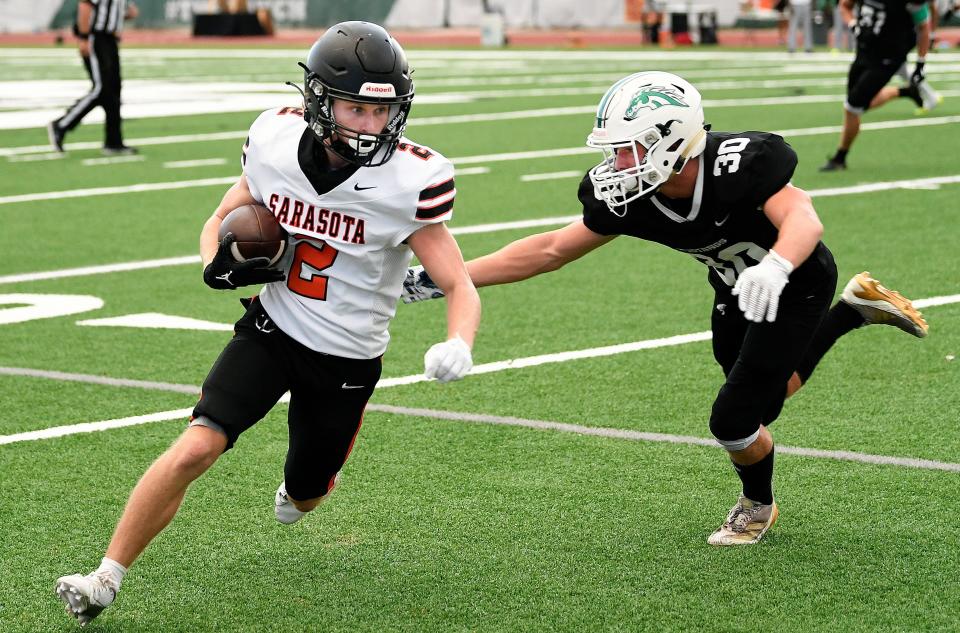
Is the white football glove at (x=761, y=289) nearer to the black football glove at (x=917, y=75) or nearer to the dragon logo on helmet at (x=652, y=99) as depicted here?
the dragon logo on helmet at (x=652, y=99)

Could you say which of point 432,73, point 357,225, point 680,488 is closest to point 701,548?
point 680,488

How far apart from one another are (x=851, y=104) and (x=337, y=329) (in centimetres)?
897

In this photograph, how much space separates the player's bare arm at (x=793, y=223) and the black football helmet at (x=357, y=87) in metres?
1.09

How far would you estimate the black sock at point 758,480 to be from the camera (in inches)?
182

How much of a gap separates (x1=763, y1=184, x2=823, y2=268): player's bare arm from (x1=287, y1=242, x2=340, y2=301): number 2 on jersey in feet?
4.08

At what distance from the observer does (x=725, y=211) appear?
4426 millimetres

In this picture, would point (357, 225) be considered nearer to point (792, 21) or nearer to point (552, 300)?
point (552, 300)

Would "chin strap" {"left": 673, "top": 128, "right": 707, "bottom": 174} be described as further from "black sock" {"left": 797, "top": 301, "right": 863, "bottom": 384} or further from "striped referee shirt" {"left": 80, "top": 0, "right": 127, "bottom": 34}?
"striped referee shirt" {"left": 80, "top": 0, "right": 127, "bottom": 34}

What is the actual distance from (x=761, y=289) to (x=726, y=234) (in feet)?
1.72

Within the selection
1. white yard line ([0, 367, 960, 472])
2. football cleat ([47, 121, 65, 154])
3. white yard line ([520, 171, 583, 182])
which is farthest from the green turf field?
football cleat ([47, 121, 65, 154])

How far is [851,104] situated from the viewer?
12359mm

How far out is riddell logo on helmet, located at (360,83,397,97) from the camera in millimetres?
4133

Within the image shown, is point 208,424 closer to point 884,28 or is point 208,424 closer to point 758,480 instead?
point 758,480

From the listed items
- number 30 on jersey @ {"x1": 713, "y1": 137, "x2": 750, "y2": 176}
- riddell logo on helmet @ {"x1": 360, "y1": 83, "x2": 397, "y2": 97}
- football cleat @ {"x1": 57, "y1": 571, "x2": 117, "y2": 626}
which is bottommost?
football cleat @ {"x1": 57, "y1": 571, "x2": 117, "y2": 626}
